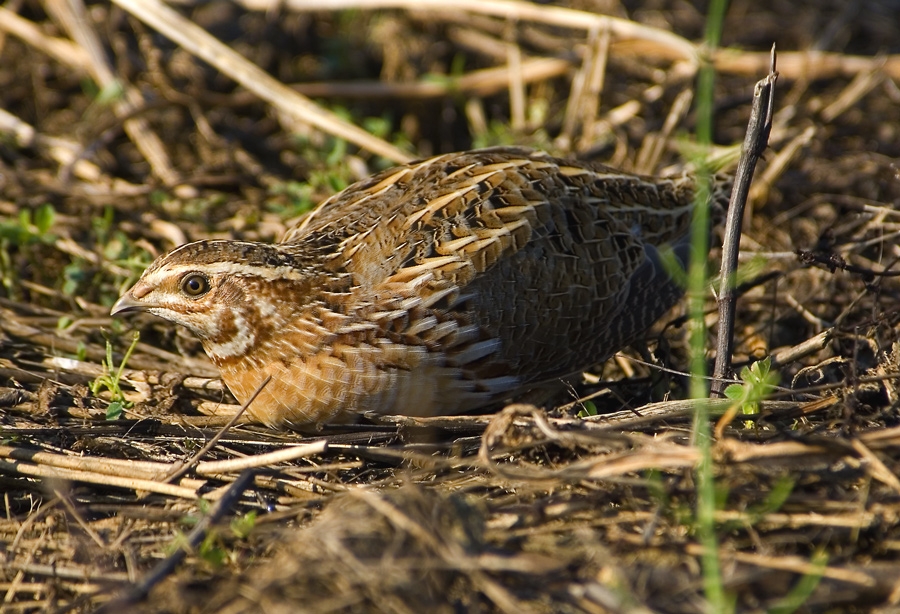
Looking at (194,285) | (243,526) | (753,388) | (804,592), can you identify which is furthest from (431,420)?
(804,592)

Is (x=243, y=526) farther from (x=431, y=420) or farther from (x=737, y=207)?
(x=737, y=207)

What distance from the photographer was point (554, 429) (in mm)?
3756

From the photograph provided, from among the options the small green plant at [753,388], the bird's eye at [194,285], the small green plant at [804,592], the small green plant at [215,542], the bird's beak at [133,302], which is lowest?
the small green plant at [215,542]

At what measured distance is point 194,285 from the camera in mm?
4531

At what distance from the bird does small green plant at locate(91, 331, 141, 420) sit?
349mm

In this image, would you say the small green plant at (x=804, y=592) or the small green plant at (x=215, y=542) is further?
the small green plant at (x=215, y=542)

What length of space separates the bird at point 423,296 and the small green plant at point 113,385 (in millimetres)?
349

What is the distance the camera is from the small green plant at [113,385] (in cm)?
464

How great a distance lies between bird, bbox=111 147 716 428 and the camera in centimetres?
454

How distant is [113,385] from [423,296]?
5.42 feet

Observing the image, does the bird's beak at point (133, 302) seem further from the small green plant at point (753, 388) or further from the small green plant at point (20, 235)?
the small green plant at point (753, 388)

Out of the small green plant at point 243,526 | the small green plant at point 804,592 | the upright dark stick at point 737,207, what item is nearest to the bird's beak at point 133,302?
the small green plant at point 243,526

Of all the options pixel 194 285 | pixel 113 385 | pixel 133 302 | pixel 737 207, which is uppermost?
pixel 737 207

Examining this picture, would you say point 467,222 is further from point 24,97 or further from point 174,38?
point 24,97
